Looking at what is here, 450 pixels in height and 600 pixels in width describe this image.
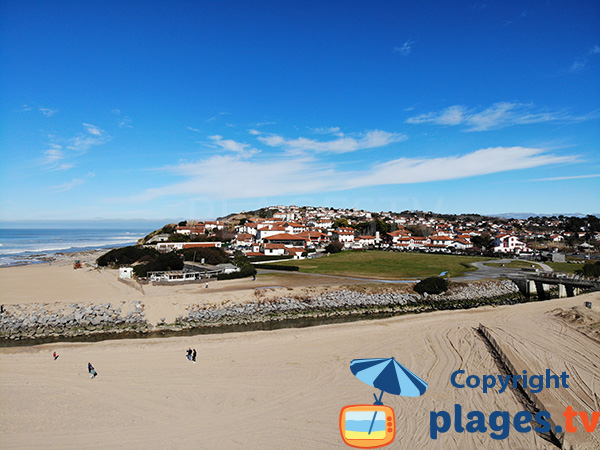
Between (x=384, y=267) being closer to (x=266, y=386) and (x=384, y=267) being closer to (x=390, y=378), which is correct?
(x=266, y=386)

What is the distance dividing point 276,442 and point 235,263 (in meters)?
33.1

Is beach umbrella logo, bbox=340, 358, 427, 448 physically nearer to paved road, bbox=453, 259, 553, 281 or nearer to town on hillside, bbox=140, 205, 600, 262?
paved road, bbox=453, 259, 553, 281

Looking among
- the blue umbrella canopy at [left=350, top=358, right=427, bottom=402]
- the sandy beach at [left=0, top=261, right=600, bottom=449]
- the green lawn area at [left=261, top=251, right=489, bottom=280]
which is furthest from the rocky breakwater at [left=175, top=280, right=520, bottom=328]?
the blue umbrella canopy at [left=350, top=358, right=427, bottom=402]

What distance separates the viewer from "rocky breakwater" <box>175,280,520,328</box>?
23.6m

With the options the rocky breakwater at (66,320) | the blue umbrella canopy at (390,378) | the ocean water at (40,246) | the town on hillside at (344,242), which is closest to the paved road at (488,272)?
the town on hillside at (344,242)

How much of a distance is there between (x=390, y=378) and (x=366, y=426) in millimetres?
1407

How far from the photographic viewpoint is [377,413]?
8508 mm

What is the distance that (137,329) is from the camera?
20.9 meters

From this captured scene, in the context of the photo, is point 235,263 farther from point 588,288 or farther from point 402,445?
point 588,288

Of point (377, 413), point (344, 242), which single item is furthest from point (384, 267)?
point (377, 413)

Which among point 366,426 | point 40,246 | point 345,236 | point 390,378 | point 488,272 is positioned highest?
point 345,236

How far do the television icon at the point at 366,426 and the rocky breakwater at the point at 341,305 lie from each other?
15.2m

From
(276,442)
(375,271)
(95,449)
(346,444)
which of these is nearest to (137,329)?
(95,449)

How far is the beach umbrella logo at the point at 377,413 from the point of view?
Result: 8.41 metres
